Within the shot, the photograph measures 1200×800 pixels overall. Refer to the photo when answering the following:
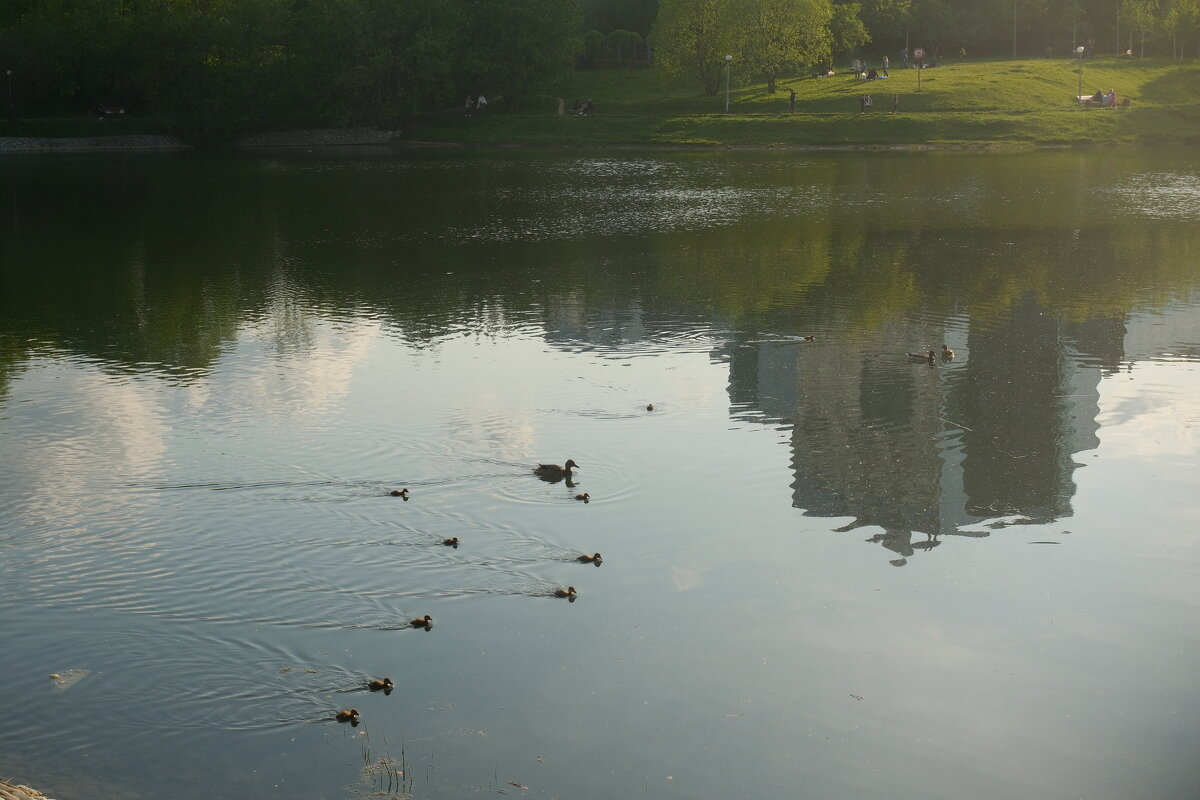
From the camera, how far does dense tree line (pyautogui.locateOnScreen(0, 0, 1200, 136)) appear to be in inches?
3629

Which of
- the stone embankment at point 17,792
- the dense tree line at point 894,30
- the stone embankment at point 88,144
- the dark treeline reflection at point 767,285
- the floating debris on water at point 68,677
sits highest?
the dense tree line at point 894,30

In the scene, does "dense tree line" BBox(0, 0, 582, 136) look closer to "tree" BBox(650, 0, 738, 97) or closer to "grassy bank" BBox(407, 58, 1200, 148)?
"grassy bank" BBox(407, 58, 1200, 148)

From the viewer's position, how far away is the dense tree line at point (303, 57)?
92.8m

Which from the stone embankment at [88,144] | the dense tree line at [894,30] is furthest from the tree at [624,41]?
the stone embankment at [88,144]

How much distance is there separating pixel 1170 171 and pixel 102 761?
192 ft

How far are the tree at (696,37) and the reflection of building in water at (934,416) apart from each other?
2749 inches

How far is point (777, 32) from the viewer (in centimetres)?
9156

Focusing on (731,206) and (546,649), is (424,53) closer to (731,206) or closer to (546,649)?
(731,206)

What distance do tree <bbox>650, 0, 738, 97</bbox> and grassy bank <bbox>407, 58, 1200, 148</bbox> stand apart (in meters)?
2.10

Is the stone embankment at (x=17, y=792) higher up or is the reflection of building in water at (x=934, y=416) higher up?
the reflection of building in water at (x=934, y=416)

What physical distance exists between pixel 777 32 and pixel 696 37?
604 cm

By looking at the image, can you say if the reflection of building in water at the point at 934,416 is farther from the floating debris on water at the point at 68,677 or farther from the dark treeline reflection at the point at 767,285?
the floating debris on water at the point at 68,677

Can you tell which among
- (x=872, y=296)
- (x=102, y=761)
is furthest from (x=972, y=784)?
(x=872, y=296)

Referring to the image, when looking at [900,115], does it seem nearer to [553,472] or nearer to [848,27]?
[848,27]
